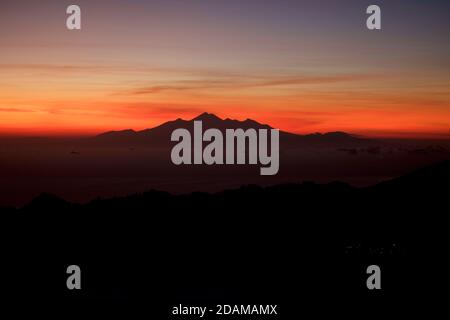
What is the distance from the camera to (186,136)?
10.5 metres

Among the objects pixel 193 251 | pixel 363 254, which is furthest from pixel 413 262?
pixel 193 251

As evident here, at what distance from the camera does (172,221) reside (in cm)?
1620

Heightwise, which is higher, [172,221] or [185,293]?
[172,221]

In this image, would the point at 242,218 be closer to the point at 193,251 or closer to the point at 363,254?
the point at 193,251

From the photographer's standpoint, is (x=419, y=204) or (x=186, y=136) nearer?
(x=186, y=136)

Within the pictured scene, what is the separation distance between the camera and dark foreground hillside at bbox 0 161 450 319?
10242 millimetres

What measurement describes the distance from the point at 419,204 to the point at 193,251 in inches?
241

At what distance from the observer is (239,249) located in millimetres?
13961

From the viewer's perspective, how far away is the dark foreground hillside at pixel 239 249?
1024 centimetres
